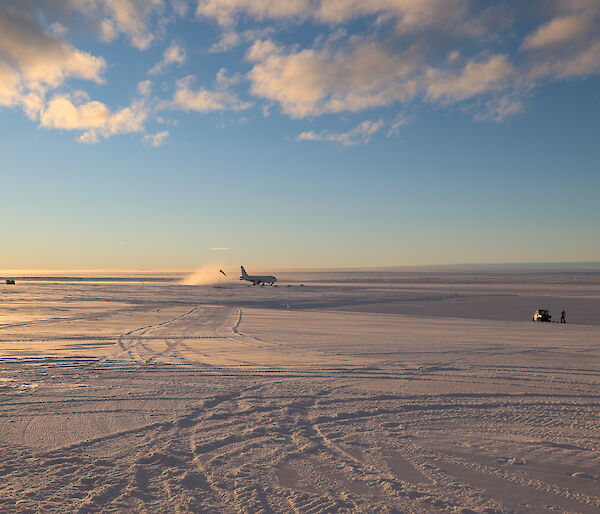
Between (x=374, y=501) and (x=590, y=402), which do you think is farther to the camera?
(x=590, y=402)

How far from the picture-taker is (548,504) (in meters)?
5.30

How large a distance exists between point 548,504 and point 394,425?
314 cm

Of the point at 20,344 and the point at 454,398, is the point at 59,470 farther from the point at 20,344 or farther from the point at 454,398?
the point at 20,344

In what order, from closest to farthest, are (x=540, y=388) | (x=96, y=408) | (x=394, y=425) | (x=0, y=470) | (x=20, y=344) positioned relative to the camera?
(x=0, y=470), (x=394, y=425), (x=96, y=408), (x=540, y=388), (x=20, y=344)

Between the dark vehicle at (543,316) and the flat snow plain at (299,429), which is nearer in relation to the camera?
the flat snow plain at (299,429)

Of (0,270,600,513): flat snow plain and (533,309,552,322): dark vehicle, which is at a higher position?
(0,270,600,513): flat snow plain

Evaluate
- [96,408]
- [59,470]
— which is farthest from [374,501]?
[96,408]

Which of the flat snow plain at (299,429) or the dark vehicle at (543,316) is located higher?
the flat snow plain at (299,429)

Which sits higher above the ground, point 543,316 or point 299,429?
point 299,429

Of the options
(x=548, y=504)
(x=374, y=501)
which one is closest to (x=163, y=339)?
(x=374, y=501)

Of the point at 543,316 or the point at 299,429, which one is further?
the point at 543,316

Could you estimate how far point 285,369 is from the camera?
13039 mm

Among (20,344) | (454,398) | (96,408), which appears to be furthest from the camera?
(20,344)

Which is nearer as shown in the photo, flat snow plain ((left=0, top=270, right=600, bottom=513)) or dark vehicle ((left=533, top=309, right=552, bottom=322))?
flat snow plain ((left=0, top=270, right=600, bottom=513))
